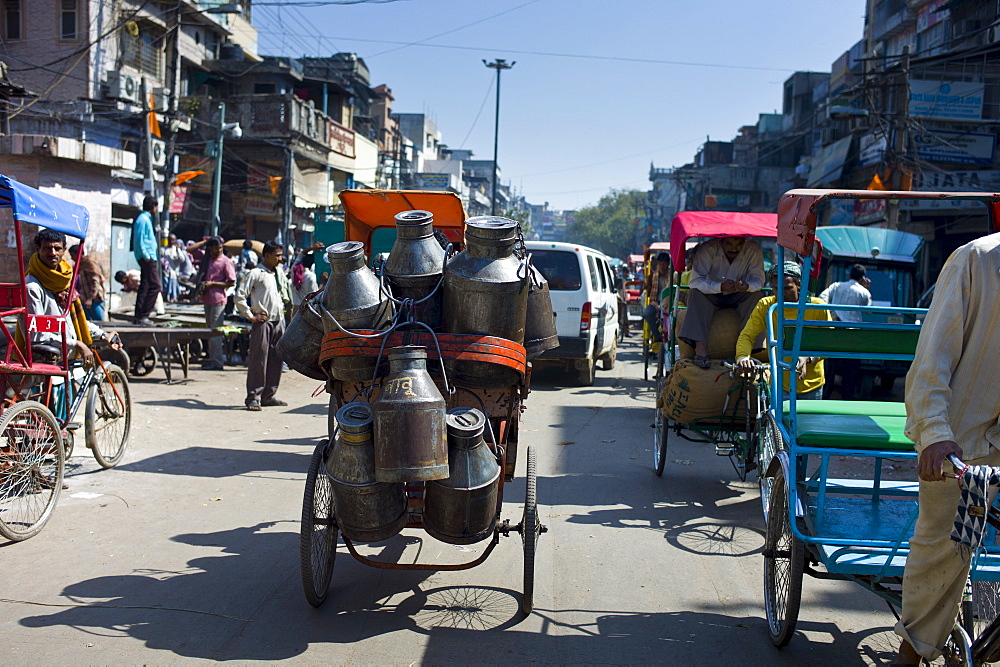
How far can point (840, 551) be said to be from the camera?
11.4 feet

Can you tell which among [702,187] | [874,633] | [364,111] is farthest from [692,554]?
[702,187]

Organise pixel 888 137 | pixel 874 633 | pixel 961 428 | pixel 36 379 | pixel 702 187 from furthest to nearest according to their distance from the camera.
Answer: pixel 702 187
pixel 888 137
pixel 36 379
pixel 874 633
pixel 961 428

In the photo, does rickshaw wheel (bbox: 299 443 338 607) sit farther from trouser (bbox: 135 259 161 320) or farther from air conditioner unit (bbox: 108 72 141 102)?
air conditioner unit (bbox: 108 72 141 102)

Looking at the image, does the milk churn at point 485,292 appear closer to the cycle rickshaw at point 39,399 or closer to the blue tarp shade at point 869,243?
the cycle rickshaw at point 39,399

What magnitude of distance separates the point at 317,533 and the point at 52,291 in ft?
Answer: 11.6

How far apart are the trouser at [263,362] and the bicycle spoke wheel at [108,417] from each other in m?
2.48

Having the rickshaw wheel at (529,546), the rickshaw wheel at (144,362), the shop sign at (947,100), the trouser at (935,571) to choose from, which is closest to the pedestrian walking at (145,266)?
the rickshaw wheel at (144,362)

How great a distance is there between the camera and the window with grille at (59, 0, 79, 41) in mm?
25234

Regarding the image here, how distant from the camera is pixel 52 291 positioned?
6457 millimetres

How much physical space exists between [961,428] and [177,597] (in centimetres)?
368

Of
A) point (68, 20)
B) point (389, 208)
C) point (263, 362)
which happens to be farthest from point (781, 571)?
point (68, 20)

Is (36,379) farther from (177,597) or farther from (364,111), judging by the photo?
(364,111)

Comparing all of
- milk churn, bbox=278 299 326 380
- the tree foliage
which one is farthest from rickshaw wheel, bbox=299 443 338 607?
the tree foliage

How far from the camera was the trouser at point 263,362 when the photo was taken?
9766 mm
